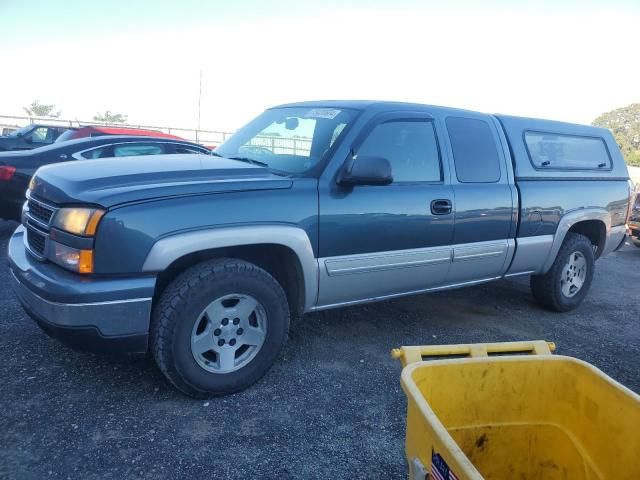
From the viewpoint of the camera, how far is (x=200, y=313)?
2.82m

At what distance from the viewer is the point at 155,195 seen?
2.68 m

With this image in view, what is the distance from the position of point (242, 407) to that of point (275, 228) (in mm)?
1044

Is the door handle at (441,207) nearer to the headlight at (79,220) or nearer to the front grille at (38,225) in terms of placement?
the headlight at (79,220)

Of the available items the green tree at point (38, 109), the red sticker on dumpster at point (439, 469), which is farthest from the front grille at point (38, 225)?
the green tree at point (38, 109)

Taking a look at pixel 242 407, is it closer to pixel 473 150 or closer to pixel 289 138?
pixel 289 138

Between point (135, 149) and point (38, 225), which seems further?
point (135, 149)

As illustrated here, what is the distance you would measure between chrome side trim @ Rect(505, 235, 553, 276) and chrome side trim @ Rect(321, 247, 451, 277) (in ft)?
2.92

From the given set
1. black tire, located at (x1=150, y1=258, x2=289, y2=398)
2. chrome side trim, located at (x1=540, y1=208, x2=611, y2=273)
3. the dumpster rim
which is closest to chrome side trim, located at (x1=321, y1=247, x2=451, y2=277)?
black tire, located at (x1=150, y1=258, x2=289, y2=398)

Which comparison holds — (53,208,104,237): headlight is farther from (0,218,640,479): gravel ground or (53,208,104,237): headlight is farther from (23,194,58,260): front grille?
(0,218,640,479): gravel ground

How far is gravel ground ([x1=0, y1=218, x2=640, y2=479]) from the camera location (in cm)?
241

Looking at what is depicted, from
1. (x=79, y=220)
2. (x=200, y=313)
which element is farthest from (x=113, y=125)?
(x=200, y=313)

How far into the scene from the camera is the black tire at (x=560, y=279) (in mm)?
4816

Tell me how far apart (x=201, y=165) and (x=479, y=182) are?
7.07 feet

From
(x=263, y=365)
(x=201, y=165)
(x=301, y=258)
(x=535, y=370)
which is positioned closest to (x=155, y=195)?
(x=201, y=165)
